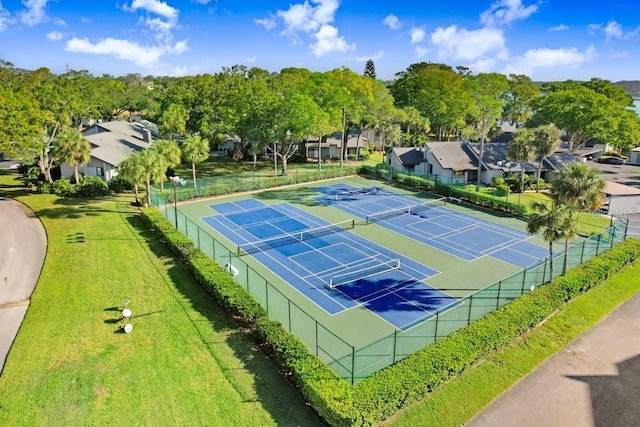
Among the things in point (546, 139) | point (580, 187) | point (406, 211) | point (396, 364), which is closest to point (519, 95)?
point (546, 139)

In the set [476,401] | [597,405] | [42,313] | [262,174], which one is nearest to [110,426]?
[42,313]

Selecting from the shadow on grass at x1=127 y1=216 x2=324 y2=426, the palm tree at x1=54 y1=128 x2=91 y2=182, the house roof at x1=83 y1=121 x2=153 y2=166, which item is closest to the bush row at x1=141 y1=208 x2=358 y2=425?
Result: the shadow on grass at x1=127 y1=216 x2=324 y2=426

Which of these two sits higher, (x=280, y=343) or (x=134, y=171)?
(x=134, y=171)

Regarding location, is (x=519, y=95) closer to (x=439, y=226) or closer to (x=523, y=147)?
(x=523, y=147)

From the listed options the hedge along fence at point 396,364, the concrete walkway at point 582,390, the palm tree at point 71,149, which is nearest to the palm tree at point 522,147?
the hedge along fence at point 396,364

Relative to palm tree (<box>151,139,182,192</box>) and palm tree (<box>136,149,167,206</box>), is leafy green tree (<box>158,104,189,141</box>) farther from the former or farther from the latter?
palm tree (<box>136,149,167,206</box>)

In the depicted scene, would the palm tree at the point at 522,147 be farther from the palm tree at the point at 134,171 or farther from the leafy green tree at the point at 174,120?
the leafy green tree at the point at 174,120

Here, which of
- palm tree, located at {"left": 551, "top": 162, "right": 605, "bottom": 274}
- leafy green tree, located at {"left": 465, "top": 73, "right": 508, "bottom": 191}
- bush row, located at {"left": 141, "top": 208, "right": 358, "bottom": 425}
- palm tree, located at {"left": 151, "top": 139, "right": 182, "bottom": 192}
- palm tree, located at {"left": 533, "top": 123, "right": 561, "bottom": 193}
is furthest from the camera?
leafy green tree, located at {"left": 465, "top": 73, "right": 508, "bottom": 191}

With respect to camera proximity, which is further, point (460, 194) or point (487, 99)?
point (487, 99)
